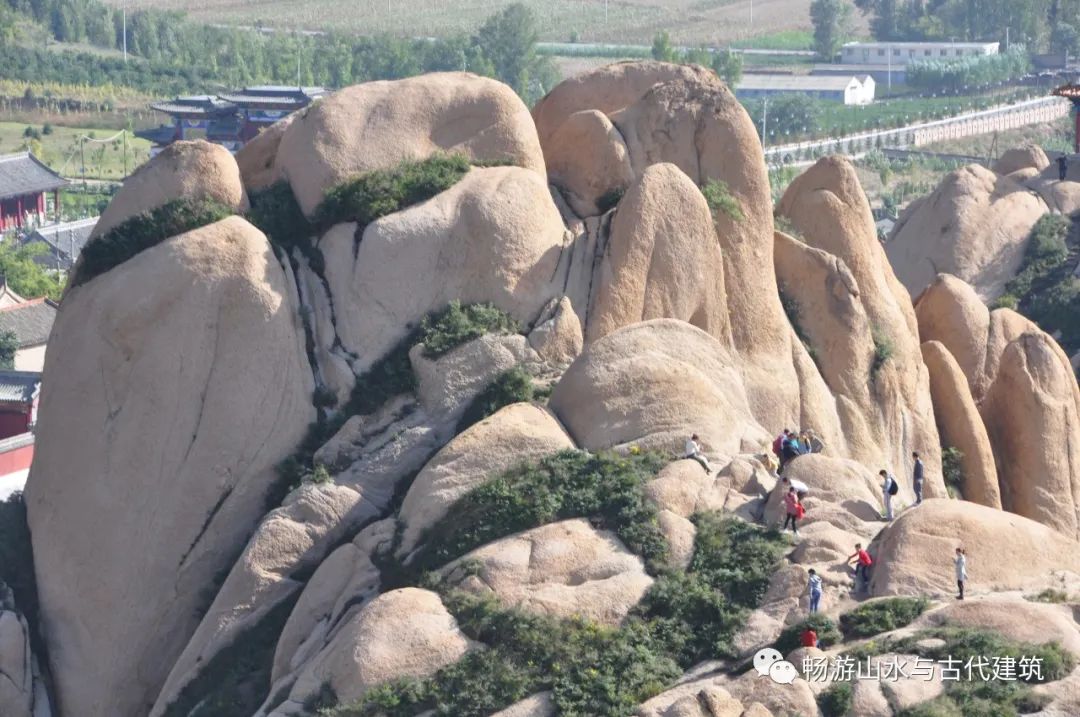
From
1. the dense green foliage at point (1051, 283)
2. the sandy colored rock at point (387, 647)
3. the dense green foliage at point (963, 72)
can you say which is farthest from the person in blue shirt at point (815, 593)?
the dense green foliage at point (963, 72)

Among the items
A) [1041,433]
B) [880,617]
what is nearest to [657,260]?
[1041,433]

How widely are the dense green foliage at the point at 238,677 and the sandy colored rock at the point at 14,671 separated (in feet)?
11.0

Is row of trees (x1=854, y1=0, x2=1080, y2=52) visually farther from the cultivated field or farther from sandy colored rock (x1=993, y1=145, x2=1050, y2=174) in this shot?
sandy colored rock (x1=993, y1=145, x2=1050, y2=174)

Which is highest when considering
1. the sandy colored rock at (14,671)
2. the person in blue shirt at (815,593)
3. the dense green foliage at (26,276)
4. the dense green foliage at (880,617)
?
the person in blue shirt at (815,593)

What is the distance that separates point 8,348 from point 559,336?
40.2 metres

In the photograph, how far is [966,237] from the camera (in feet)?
233

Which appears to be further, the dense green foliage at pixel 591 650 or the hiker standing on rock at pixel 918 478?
the hiker standing on rock at pixel 918 478

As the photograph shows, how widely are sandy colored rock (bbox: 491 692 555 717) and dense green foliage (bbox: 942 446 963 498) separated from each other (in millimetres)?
13755

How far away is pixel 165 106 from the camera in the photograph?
12644 cm

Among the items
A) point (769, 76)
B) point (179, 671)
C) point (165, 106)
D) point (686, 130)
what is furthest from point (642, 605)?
point (769, 76)

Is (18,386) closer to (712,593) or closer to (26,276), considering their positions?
(26,276)

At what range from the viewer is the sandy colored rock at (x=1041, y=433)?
47.4m

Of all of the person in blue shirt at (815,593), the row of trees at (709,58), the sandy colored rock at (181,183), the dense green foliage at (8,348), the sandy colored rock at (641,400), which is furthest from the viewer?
the row of trees at (709,58)

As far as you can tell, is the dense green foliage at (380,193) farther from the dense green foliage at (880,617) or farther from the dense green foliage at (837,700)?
the dense green foliage at (837,700)
